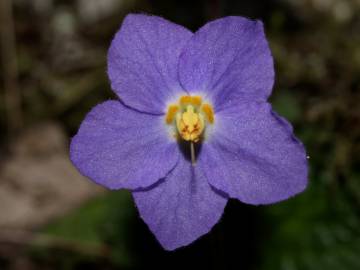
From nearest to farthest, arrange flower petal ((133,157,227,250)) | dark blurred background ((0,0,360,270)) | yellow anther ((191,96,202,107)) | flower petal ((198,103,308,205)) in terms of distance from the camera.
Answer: flower petal ((198,103,308,205))
flower petal ((133,157,227,250))
yellow anther ((191,96,202,107))
dark blurred background ((0,0,360,270))

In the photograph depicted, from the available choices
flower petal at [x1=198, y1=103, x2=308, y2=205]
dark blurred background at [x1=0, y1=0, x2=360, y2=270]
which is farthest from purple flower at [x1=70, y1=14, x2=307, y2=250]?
dark blurred background at [x1=0, y1=0, x2=360, y2=270]

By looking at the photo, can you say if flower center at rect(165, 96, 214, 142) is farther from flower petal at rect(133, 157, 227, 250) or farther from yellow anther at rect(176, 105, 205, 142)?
flower petal at rect(133, 157, 227, 250)

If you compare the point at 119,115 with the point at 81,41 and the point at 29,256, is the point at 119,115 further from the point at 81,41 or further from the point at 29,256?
the point at 81,41

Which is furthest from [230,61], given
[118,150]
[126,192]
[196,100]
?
[126,192]

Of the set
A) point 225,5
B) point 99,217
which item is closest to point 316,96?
point 225,5

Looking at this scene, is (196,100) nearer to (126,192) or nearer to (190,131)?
(190,131)
